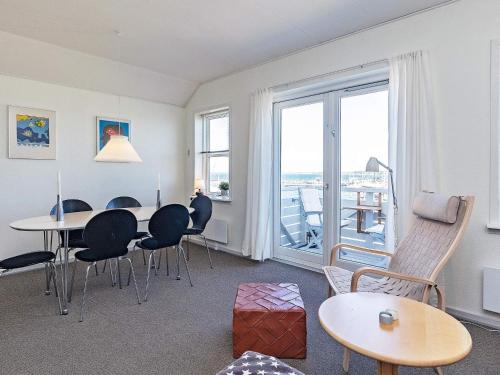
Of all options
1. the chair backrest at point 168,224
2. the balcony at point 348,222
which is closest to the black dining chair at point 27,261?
the chair backrest at point 168,224

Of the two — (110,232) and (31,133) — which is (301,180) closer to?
(110,232)

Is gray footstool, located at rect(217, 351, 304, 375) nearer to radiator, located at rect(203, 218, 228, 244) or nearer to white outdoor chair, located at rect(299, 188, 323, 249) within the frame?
white outdoor chair, located at rect(299, 188, 323, 249)

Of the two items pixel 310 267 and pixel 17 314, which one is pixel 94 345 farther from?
pixel 310 267

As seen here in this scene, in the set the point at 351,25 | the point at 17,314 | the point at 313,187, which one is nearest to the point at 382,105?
the point at 351,25

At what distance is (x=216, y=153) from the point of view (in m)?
5.23

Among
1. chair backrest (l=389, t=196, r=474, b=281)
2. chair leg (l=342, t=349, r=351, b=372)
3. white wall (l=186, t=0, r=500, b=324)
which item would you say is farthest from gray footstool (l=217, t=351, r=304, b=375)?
white wall (l=186, t=0, r=500, b=324)

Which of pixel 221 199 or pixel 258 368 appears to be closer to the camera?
pixel 258 368

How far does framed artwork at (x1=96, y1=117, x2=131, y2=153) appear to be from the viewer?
4.52 metres

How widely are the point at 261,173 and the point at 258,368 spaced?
3.01 meters

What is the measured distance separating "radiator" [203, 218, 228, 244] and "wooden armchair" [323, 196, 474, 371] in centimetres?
246

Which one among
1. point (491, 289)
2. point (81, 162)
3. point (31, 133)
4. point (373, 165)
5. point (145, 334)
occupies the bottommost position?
point (145, 334)

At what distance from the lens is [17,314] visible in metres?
2.66

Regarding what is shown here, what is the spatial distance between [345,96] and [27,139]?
156 inches

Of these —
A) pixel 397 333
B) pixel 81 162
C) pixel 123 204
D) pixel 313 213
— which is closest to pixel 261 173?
pixel 313 213
